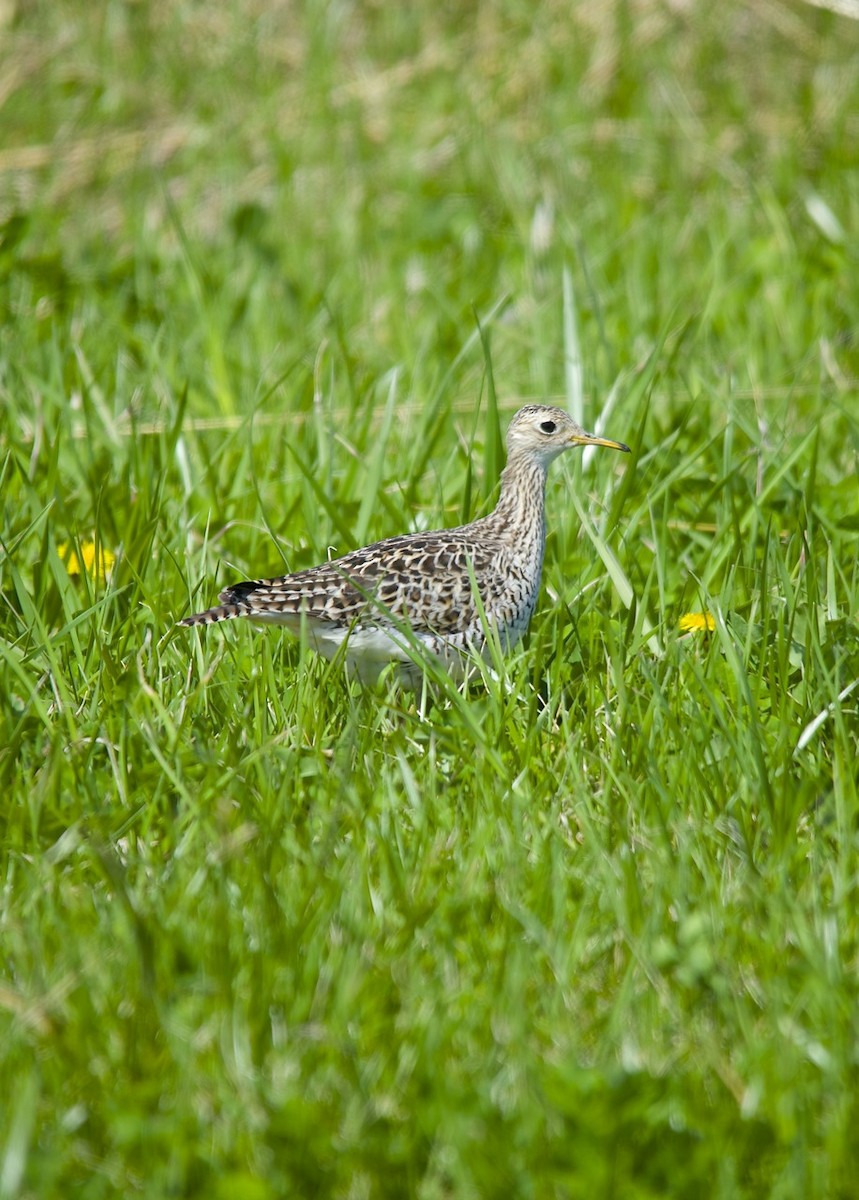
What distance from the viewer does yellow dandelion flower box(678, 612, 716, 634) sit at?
14.9ft

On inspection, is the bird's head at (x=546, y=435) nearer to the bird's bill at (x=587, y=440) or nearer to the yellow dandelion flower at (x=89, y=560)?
the bird's bill at (x=587, y=440)

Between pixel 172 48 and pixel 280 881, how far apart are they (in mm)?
8166

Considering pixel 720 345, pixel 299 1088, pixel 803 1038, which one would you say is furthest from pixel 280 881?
pixel 720 345

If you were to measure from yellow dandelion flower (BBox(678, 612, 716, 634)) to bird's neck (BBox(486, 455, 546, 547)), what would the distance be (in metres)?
0.57

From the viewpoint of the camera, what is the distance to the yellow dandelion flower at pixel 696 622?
14.9 ft

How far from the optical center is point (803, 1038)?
9.05 feet

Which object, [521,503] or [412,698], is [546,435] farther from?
[412,698]

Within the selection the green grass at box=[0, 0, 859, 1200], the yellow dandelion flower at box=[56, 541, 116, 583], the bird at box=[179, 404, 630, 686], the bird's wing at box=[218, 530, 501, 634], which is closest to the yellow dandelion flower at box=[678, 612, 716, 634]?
the green grass at box=[0, 0, 859, 1200]

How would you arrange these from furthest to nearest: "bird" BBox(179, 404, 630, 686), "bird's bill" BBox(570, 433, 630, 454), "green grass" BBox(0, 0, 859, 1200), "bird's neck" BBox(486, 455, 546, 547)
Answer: "bird's bill" BBox(570, 433, 630, 454) → "bird's neck" BBox(486, 455, 546, 547) → "bird" BBox(179, 404, 630, 686) → "green grass" BBox(0, 0, 859, 1200)

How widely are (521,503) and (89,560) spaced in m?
1.51

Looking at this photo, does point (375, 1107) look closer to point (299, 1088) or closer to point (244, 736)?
Result: point (299, 1088)

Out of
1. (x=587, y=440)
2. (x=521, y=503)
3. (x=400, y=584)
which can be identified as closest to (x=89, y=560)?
(x=400, y=584)

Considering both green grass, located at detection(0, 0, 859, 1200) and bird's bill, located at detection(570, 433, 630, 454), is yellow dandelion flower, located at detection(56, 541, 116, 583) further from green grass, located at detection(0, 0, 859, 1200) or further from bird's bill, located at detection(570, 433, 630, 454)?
bird's bill, located at detection(570, 433, 630, 454)

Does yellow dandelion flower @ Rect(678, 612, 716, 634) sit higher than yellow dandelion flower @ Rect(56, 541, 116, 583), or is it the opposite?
yellow dandelion flower @ Rect(56, 541, 116, 583)
